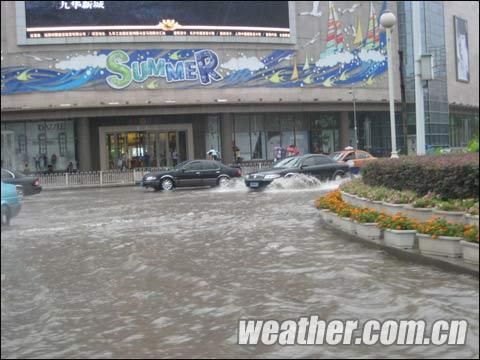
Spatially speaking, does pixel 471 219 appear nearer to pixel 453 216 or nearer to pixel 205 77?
pixel 453 216

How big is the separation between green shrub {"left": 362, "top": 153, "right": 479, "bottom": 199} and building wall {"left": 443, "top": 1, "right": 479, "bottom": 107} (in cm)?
4568

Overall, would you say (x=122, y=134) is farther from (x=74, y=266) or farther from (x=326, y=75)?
(x=74, y=266)

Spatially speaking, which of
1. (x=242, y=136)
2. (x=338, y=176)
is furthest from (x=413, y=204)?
(x=242, y=136)

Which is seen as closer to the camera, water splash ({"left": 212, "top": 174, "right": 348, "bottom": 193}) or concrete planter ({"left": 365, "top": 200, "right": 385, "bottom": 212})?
concrete planter ({"left": 365, "top": 200, "right": 385, "bottom": 212})

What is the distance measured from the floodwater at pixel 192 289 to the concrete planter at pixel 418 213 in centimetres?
81

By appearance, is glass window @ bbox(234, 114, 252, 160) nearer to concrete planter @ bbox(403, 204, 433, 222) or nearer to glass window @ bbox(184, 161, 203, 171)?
glass window @ bbox(184, 161, 203, 171)

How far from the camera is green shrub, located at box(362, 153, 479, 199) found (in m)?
8.23

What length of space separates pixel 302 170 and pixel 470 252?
16578 millimetres

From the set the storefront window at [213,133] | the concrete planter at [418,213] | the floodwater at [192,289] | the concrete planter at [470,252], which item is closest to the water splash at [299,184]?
the floodwater at [192,289]

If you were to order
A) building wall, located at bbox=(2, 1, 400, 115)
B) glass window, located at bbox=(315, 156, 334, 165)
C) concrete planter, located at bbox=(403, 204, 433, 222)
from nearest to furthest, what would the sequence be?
concrete planter, located at bbox=(403, 204, 433, 222), glass window, located at bbox=(315, 156, 334, 165), building wall, located at bbox=(2, 1, 400, 115)

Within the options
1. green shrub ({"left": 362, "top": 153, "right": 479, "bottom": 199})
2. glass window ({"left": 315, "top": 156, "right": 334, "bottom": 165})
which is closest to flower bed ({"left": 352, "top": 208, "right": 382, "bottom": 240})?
green shrub ({"left": 362, "top": 153, "right": 479, "bottom": 199})

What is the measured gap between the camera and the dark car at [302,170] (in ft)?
74.8

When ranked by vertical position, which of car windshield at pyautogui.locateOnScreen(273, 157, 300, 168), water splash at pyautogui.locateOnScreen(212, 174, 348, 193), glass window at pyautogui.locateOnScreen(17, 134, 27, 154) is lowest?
water splash at pyautogui.locateOnScreen(212, 174, 348, 193)

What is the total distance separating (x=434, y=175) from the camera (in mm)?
9336
